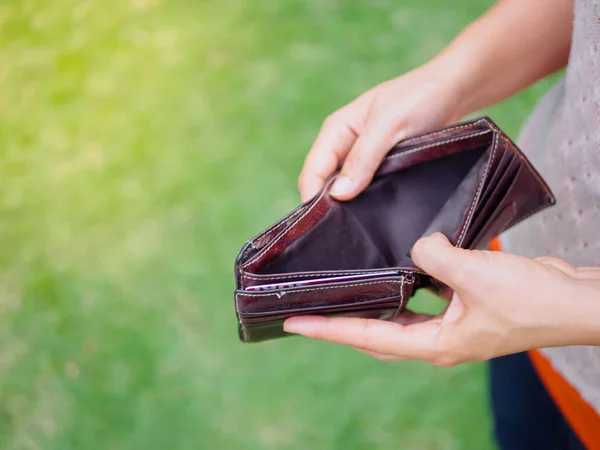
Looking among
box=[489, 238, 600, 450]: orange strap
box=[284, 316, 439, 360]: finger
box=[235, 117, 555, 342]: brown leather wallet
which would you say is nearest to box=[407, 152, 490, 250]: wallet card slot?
box=[235, 117, 555, 342]: brown leather wallet

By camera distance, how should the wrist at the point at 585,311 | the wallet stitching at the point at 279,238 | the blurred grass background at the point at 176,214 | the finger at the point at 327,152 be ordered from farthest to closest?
1. the blurred grass background at the point at 176,214
2. the finger at the point at 327,152
3. the wallet stitching at the point at 279,238
4. the wrist at the point at 585,311

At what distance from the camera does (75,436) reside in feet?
4.12

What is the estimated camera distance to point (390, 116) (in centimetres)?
64

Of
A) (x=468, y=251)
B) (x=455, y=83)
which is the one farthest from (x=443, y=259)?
(x=455, y=83)

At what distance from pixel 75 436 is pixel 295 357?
1.94 feet

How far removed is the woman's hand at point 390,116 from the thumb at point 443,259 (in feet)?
0.47

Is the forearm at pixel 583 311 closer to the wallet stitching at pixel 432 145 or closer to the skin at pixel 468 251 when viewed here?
the skin at pixel 468 251

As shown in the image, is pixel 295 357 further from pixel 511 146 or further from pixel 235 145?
pixel 511 146

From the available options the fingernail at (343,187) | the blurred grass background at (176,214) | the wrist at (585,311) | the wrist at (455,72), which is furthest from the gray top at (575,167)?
the blurred grass background at (176,214)

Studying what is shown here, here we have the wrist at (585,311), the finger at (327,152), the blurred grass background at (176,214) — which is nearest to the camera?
the wrist at (585,311)

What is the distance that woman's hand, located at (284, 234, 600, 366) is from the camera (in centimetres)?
45

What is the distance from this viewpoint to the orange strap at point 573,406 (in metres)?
0.62

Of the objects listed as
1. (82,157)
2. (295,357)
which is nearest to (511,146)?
(295,357)

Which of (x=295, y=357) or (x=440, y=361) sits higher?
(x=440, y=361)
